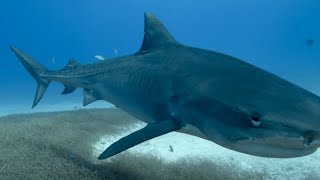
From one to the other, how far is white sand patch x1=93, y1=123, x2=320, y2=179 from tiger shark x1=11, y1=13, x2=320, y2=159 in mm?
1947

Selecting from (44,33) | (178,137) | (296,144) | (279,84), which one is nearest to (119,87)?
(279,84)

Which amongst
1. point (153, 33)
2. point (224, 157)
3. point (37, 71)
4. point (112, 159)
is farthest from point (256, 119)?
point (37, 71)

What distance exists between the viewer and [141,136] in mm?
4352

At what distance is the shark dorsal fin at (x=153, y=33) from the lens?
20.3ft

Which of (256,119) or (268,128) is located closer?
(268,128)

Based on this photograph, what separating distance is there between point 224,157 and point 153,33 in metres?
3.99

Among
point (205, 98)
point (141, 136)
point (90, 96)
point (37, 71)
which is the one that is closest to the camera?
point (205, 98)

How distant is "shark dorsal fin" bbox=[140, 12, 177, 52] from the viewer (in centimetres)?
619

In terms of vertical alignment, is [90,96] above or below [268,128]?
below

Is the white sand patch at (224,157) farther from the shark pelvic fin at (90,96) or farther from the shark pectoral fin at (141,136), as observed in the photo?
the shark pectoral fin at (141,136)

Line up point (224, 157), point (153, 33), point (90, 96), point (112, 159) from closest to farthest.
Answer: point (153, 33) → point (112, 159) → point (90, 96) → point (224, 157)

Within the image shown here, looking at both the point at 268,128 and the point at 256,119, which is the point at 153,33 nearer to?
the point at 256,119

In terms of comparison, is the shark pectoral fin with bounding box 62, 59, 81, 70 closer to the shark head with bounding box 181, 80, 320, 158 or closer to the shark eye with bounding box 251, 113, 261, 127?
the shark head with bounding box 181, 80, 320, 158

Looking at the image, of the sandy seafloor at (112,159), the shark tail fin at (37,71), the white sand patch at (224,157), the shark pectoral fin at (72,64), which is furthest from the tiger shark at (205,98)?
the white sand patch at (224,157)
